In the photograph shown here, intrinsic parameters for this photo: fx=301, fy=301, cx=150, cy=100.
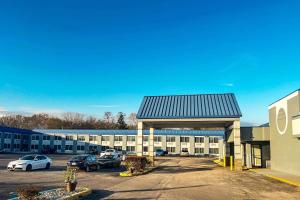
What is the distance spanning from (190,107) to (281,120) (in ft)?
34.5

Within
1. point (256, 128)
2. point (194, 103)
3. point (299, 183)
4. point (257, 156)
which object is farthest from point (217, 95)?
point (299, 183)

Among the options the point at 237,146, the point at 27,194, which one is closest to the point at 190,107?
the point at 237,146

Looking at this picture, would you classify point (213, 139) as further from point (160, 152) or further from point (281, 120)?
point (281, 120)

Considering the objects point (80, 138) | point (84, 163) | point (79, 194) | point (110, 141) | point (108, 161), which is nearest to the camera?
point (79, 194)

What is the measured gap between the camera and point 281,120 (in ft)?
92.7

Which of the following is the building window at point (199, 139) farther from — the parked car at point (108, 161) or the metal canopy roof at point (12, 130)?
the parked car at point (108, 161)

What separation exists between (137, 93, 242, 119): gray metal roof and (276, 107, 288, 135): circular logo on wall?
13.2ft

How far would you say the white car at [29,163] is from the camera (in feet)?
86.0

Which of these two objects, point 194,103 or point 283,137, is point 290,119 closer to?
point 283,137

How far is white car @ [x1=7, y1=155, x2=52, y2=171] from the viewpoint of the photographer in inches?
1032

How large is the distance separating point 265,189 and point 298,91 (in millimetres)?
9745

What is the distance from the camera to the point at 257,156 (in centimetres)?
3766

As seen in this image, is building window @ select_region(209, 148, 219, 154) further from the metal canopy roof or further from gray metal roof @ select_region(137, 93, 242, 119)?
the metal canopy roof

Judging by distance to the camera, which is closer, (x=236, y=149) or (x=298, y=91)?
(x=298, y=91)
